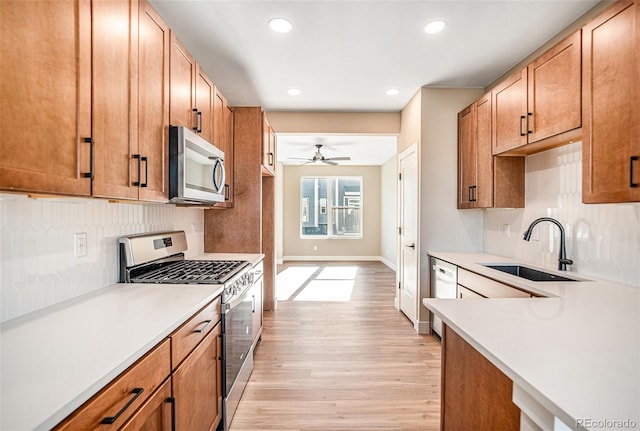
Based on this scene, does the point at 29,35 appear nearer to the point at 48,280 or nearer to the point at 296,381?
the point at 48,280

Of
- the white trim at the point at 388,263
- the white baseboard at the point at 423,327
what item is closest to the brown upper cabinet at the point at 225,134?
the white baseboard at the point at 423,327

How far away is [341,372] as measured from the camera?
259 centimetres

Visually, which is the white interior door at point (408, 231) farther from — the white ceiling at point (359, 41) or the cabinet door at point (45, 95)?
the cabinet door at point (45, 95)

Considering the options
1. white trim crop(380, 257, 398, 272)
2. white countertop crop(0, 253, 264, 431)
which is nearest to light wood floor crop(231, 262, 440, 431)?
white countertop crop(0, 253, 264, 431)

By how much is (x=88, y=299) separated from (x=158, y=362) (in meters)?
0.64

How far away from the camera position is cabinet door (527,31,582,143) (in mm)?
1893

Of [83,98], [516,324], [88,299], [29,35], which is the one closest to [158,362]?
[88,299]

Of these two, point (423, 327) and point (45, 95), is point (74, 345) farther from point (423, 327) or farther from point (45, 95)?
point (423, 327)

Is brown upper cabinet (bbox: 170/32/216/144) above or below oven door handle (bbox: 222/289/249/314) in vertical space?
above

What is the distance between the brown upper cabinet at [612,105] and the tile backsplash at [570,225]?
37cm

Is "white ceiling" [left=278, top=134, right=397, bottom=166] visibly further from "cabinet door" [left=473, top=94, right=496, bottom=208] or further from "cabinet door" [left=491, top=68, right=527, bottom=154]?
"cabinet door" [left=491, top=68, right=527, bottom=154]

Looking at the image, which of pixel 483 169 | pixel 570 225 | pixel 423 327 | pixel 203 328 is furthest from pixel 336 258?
pixel 203 328

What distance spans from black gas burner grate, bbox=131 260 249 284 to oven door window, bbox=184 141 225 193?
0.55 metres

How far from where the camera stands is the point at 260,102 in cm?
394
